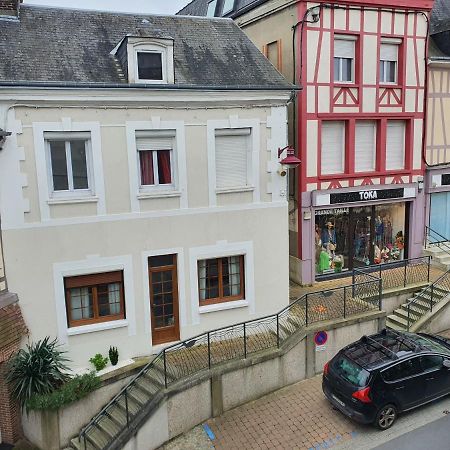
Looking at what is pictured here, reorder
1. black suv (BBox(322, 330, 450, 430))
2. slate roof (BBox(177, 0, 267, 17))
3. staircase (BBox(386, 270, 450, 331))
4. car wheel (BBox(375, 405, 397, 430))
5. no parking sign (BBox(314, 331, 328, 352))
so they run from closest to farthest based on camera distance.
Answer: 1. black suv (BBox(322, 330, 450, 430))
2. car wheel (BBox(375, 405, 397, 430))
3. no parking sign (BBox(314, 331, 328, 352))
4. staircase (BBox(386, 270, 450, 331))
5. slate roof (BBox(177, 0, 267, 17))

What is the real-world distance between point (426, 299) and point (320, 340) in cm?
459

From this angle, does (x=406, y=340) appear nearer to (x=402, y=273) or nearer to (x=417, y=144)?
(x=402, y=273)

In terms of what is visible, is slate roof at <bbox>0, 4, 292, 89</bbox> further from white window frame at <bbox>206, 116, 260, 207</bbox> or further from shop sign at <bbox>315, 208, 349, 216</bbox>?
shop sign at <bbox>315, 208, 349, 216</bbox>

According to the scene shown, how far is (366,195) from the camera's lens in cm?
1645

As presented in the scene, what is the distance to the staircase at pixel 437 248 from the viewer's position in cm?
1707

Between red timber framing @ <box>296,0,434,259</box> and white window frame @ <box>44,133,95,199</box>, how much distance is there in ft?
23.1

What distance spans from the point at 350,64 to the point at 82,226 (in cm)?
1027

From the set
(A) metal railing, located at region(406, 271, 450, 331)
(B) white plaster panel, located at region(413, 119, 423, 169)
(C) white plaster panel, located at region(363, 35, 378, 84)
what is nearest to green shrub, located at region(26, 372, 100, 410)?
(A) metal railing, located at region(406, 271, 450, 331)

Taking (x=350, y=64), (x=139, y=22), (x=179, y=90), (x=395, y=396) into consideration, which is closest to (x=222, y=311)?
(x=395, y=396)

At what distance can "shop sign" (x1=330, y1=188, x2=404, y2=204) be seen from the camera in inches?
632

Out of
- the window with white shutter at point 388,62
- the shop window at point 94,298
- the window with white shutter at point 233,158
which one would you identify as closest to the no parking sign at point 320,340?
the window with white shutter at point 233,158

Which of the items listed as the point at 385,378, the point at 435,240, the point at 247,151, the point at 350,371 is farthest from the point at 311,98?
the point at 385,378

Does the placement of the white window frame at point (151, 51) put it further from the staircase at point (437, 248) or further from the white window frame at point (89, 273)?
the staircase at point (437, 248)

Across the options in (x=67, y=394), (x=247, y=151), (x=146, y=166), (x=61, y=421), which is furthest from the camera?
(x=247, y=151)
